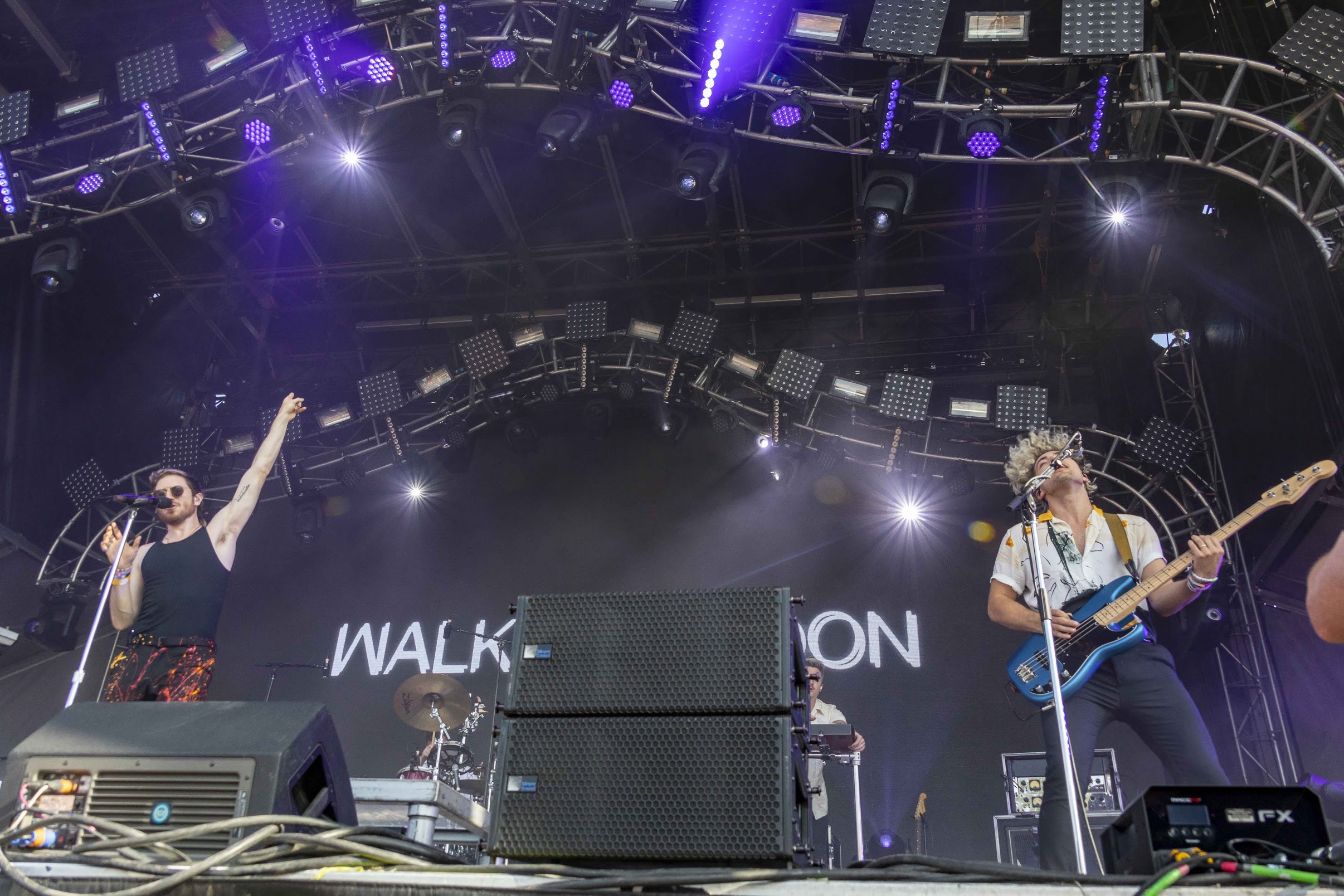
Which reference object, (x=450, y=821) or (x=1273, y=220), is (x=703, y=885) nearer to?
(x=450, y=821)

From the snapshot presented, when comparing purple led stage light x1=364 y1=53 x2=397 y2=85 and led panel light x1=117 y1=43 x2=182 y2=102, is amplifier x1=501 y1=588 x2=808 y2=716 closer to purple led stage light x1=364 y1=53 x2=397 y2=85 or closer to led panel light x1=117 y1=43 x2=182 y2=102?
purple led stage light x1=364 y1=53 x2=397 y2=85

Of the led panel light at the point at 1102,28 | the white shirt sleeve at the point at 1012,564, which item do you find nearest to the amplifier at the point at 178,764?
the white shirt sleeve at the point at 1012,564

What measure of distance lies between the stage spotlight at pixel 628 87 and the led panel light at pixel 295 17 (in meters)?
1.87

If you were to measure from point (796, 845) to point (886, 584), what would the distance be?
22.2 ft

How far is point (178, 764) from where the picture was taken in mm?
1794

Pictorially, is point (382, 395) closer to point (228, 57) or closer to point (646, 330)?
point (646, 330)

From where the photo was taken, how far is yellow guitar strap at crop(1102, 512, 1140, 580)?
396cm

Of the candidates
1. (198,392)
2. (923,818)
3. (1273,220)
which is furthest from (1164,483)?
(198,392)

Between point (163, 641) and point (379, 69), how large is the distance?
4.16 m

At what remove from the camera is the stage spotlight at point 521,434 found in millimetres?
9195

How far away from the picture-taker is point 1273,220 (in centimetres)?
674

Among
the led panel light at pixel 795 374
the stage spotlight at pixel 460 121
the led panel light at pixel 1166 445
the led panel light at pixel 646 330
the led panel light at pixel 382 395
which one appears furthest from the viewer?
the led panel light at pixel 382 395

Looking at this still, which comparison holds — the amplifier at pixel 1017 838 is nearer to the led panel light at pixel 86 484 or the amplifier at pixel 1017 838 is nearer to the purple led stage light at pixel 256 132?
the purple led stage light at pixel 256 132

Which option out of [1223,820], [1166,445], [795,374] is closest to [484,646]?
[795,374]
